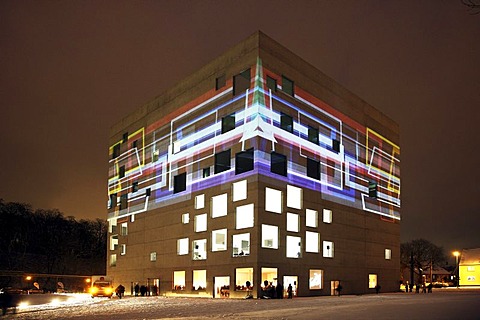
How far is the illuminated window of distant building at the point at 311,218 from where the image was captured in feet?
169

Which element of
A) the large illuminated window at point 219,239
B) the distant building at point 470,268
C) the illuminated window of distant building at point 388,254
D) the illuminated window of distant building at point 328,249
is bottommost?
the distant building at point 470,268

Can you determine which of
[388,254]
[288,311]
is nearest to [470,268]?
[388,254]

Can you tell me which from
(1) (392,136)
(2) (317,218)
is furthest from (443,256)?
(2) (317,218)

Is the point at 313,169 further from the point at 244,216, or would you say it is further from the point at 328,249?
the point at 244,216

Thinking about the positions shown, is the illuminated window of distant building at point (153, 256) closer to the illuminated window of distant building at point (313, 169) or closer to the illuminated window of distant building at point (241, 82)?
the illuminated window of distant building at point (313, 169)

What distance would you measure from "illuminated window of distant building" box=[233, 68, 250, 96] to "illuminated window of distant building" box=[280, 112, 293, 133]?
14.2 ft

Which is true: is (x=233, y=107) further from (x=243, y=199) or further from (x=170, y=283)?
(x=170, y=283)

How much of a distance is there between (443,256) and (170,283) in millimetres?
107857

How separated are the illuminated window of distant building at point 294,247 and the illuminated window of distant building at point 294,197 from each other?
119 inches

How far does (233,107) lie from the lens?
165ft

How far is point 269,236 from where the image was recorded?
47.2 metres

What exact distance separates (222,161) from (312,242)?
1196 centimetres

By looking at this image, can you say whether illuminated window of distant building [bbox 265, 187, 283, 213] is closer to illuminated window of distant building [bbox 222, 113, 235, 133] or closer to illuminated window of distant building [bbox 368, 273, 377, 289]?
illuminated window of distant building [bbox 222, 113, 235, 133]

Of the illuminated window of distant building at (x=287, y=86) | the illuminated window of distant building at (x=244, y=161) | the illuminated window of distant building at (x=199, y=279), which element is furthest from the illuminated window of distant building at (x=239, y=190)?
the illuminated window of distant building at (x=287, y=86)
